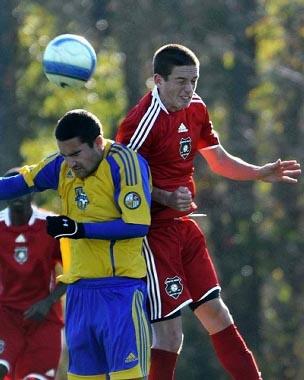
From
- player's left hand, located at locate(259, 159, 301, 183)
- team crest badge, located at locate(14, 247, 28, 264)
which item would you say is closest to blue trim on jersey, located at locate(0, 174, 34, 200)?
player's left hand, located at locate(259, 159, 301, 183)

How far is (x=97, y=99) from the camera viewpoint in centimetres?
2727

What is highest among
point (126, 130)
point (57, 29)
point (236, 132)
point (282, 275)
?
point (126, 130)

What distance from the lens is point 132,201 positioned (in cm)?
851

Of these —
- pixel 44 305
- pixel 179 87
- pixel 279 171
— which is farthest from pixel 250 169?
pixel 44 305

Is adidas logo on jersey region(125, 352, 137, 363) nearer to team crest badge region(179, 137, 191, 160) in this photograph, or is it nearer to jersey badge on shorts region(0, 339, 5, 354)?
team crest badge region(179, 137, 191, 160)

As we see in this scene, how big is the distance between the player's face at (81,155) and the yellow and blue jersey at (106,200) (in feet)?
0.14

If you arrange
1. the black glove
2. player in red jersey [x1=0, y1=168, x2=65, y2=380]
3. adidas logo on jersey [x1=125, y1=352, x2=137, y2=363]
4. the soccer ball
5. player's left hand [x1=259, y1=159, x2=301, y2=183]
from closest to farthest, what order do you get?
the black glove, adidas logo on jersey [x1=125, y1=352, x2=137, y2=363], player's left hand [x1=259, y1=159, x2=301, y2=183], the soccer ball, player in red jersey [x1=0, y1=168, x2=65, y2=380]

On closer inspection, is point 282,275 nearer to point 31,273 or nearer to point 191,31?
point 191,31

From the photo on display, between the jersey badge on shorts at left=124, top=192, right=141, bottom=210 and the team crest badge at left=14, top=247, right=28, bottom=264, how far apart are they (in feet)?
9.05

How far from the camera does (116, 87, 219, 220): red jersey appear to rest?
884 cm

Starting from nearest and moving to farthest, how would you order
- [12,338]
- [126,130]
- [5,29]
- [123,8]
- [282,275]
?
[126,130]
[12,338]
[5,29]
[123,8]
[282,275]

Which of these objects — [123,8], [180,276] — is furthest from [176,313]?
[123,8]

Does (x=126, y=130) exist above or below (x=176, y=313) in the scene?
above

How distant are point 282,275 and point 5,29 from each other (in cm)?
744
